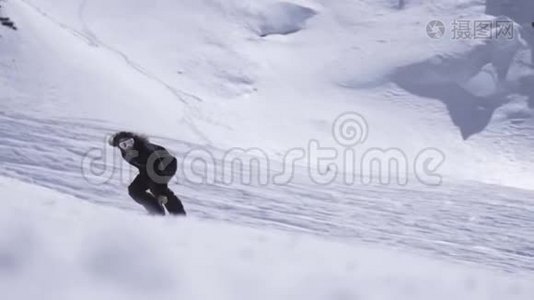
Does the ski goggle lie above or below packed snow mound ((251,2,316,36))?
below

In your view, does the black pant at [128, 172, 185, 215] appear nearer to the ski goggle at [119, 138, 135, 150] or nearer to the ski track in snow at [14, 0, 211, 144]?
the ski goggle at [119, 138, 135, 150]

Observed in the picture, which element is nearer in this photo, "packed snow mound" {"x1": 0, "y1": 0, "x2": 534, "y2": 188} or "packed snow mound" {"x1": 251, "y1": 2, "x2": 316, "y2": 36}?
"packed snow mound" {"x1": 0, "y1": 0, "x2": 534, "y2": 188}

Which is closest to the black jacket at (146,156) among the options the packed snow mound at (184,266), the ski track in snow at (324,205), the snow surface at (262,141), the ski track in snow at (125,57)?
the snow surface at (262,141)

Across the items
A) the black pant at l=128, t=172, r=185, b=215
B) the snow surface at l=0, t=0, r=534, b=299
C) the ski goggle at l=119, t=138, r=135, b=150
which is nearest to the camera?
the snow surface at l=0, t=0, r=534, b=299

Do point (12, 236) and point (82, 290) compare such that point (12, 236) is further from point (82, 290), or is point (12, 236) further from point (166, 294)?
point (166, 294)

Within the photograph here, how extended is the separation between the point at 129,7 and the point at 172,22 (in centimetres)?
163

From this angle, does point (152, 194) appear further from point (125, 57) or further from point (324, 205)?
point (125, 57)

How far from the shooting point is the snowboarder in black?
7.31 meters

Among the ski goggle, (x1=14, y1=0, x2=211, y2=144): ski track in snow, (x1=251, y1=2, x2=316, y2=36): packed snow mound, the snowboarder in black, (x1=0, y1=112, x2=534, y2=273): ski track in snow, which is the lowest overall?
(x1=0, y1=112, x2=534, y2=273): ski track in snow

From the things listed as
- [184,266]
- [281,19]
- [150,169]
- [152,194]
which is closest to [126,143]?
[150,169]

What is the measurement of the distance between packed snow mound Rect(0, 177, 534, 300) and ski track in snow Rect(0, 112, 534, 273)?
4669 mm

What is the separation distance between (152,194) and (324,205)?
493 cm

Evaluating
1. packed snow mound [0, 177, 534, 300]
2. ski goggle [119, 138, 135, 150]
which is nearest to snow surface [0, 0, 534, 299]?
packed snow mound [0, 177, 534, 300]

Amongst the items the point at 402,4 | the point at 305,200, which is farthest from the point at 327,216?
the point at 402,4
